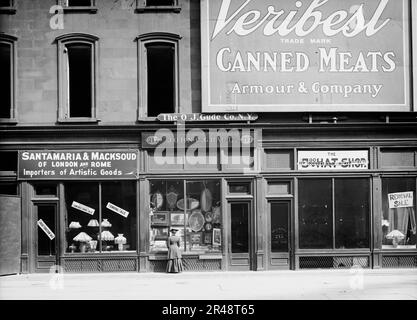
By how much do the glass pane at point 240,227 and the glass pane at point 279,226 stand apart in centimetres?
71

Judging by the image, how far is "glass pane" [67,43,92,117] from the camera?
15.5m

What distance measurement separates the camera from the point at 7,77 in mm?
15102

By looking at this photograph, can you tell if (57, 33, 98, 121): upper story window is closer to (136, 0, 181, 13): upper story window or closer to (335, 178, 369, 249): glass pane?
(136, 0, 181, 13): upper story window

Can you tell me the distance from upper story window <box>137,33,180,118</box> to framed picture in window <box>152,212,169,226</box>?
2695 mm

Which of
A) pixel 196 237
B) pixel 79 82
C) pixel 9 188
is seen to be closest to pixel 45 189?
pixel 9 188

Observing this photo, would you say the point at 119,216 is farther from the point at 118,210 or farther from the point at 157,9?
the point at 157,9

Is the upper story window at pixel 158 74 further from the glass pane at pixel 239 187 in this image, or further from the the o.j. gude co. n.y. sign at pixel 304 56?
the glass pane at pixel 239 187

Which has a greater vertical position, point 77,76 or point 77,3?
point 77,3

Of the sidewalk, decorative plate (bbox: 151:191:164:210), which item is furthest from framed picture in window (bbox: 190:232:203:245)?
decorative plate (bbox: 151:191:164:210)

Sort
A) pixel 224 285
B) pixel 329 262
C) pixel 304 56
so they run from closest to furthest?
pixel 224 285, pixel 304 56, pixel 329 262

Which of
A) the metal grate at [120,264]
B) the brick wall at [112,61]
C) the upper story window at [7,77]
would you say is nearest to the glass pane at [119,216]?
the metal grate at [120,264]

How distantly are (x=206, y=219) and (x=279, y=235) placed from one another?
80.5 inches

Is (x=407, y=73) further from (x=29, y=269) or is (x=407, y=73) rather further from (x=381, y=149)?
(x=29, y=269)

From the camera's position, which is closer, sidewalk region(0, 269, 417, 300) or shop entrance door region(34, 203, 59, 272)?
sidewalk region(0, 269, 417, 300)
